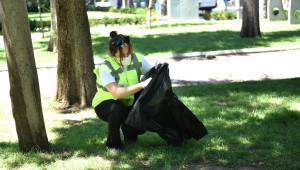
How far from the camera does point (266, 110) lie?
7.41 metres

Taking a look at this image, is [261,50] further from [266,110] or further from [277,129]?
[277,129]

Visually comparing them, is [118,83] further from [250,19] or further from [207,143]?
[250,19]

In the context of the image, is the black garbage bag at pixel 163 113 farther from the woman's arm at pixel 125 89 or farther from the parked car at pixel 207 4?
the parked car at pixel 207 4

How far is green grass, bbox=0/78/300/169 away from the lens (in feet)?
17.2

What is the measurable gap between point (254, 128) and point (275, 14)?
21.8 meters

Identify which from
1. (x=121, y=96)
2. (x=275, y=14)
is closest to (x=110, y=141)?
(x=121, y=96)

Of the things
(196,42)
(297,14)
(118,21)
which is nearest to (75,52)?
(196,42)

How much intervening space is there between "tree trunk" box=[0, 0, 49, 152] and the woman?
0.61 meters

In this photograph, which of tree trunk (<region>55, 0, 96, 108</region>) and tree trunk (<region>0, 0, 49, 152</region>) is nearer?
tree trunk (<region>0, 0, 49, 152</region>)

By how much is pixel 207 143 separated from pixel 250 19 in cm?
1307

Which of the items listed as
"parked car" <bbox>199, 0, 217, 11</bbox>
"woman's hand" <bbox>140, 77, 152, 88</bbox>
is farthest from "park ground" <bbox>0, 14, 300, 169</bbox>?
"parked car" <bbox>199, 0, 217, 11</bbox>

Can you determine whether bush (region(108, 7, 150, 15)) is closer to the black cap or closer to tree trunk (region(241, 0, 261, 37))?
tree trunk (region(241, 0, 261, 37))

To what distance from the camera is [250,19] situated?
18359 millimetres

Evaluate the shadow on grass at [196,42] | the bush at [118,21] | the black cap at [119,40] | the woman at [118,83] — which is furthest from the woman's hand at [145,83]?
the bush at [118,21]
